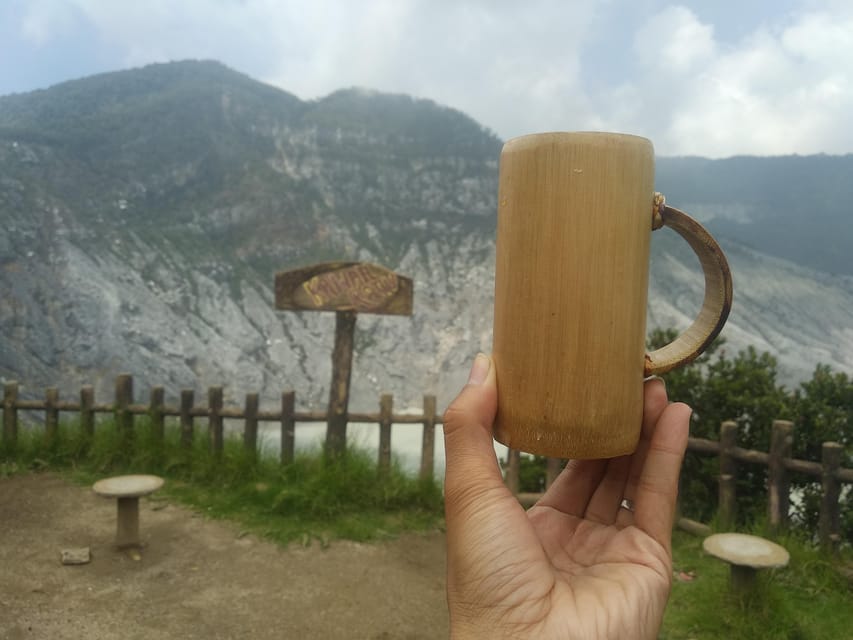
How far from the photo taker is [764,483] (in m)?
4.60

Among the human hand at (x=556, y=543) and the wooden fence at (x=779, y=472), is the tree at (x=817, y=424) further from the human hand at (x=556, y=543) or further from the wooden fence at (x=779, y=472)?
the human hand at (x=556, y=543)

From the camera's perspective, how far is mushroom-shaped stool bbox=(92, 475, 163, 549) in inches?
164

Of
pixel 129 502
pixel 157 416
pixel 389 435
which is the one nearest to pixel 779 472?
pixel 389 435

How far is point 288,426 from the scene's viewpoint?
5730mm

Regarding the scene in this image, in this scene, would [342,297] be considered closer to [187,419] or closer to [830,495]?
[187,419]

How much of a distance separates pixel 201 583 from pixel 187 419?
232cm

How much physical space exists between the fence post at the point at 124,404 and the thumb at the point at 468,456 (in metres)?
5.62

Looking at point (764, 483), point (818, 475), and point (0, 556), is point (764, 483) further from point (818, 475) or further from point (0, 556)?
point (0, 556)

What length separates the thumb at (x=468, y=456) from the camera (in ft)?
4.20

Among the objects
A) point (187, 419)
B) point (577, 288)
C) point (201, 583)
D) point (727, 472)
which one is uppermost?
point (577, 288)

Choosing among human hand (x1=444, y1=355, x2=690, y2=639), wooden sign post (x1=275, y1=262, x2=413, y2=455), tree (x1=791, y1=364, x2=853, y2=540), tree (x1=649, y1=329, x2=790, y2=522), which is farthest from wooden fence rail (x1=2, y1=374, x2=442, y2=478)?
human hand (x1=444, y1=355, x2=690, y2=639)

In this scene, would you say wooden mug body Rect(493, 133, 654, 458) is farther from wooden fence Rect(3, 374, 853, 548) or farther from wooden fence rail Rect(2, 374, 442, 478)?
wooden fence rail Rect(2, 374, 442, 478)

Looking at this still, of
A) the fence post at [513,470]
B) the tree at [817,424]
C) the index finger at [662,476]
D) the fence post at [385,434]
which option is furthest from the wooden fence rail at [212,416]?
the index finger at [662,476]

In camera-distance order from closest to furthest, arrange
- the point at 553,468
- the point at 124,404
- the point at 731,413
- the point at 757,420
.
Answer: the point at 757,420 → the point at 731,413 → the point at 553,468 → the point at 124,404
